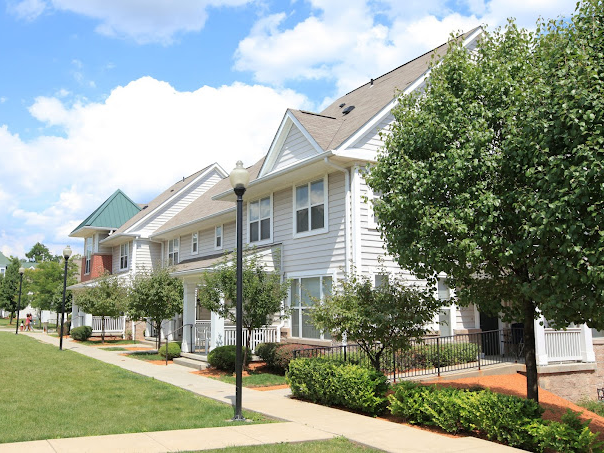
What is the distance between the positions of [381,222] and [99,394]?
7302 mm

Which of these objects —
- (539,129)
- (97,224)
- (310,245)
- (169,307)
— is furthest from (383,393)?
(97,224)

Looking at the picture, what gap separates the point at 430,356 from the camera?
15.2 m

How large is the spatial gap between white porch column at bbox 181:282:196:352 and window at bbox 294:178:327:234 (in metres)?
6.10

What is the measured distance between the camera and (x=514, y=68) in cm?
997

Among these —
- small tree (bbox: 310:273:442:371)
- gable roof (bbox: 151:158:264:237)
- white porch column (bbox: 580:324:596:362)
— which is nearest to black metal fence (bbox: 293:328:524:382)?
small tree (bbox: 310:273:442:371)

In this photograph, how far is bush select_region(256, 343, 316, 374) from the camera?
15.7 meters

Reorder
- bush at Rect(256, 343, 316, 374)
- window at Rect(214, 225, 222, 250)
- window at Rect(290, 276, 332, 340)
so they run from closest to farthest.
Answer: bush at Rect(256, 343, 316, 374)
window at Rect(290, 276, 332, 340)
window at Rect(214, 225, 222, 250)

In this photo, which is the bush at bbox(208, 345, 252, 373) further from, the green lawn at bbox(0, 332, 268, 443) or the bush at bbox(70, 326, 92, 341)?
the bush at bbox(70, 326, 92, 341)

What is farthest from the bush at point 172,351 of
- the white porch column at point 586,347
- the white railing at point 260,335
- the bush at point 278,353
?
the white porch column at point 586,347

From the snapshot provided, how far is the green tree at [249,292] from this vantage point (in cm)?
1611

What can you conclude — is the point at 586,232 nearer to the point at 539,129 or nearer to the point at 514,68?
the point at 539,129

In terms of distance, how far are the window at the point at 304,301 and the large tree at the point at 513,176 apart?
22.1 feet

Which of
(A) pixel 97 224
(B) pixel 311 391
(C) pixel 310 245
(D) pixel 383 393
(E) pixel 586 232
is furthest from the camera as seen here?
(A) pixel 97 224

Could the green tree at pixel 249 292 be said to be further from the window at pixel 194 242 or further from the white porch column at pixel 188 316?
the window at pixel 194 242
